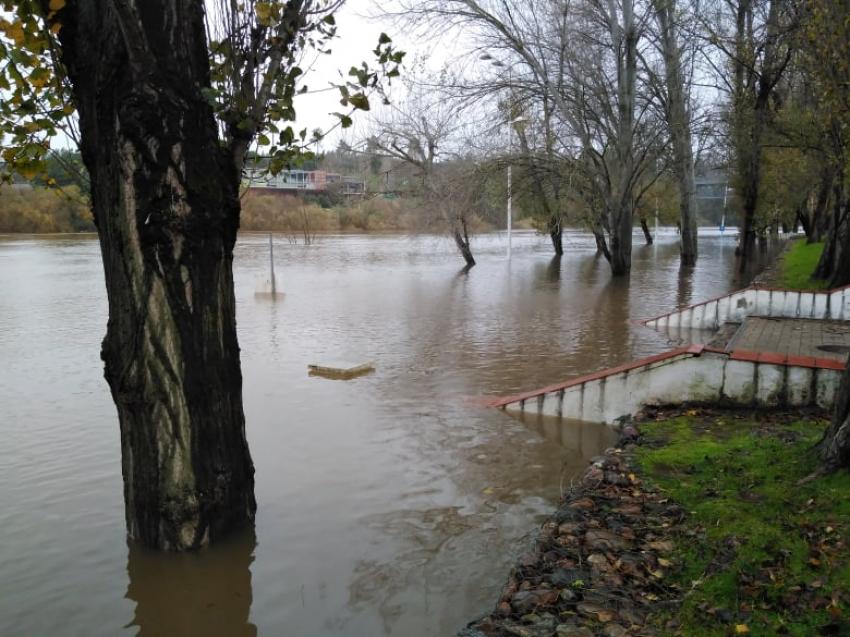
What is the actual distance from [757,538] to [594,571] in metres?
0.91

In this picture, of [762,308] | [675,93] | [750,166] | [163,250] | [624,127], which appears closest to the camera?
[163,250]

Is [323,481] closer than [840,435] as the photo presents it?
No

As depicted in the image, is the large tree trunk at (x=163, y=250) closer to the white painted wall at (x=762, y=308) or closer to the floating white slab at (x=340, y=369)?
the floating white slab at (x=340, y=369)

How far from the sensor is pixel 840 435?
443 centimetres

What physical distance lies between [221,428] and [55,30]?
2532mm

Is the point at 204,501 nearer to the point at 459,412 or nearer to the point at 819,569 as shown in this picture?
the point at 819,569

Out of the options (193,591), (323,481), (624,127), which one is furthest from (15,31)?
(624,127)

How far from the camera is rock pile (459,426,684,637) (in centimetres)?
352

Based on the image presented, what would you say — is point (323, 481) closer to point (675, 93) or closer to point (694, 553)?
point (694, 553)

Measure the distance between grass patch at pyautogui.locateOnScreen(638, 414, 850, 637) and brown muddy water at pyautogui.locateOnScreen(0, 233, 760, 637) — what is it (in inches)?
48.9

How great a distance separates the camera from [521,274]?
31531 millimetres

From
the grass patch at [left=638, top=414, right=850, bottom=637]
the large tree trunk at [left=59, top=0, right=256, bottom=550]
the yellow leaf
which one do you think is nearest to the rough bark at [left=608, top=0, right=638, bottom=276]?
the grass patch at [left=638, top=414, right=850, bottom=637]

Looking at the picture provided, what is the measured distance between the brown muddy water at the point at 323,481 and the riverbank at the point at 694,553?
0.63 m

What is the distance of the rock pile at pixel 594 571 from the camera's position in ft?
11.5
